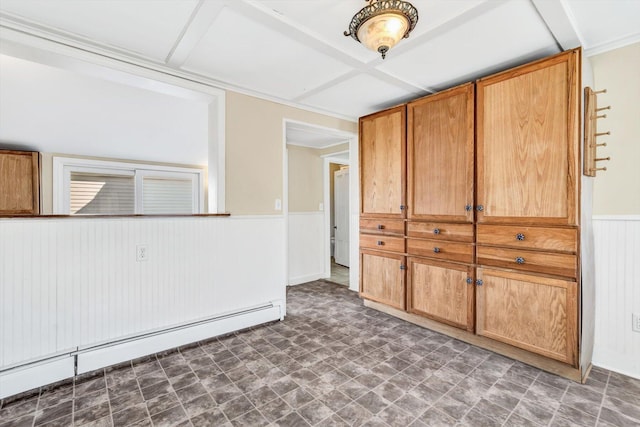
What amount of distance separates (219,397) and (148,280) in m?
1.08

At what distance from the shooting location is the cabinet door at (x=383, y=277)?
2857mm

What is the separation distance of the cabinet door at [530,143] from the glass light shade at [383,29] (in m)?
1.13

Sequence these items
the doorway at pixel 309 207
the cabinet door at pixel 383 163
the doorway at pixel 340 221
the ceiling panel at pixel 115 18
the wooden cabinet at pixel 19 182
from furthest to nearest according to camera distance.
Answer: the doorway at pixel 340 221 → the doorway at pixel 309 207 → the wooden cabinet at pixel 19 182 → the cabinet door at pixel 383 163 → the ceiling panel at pixel 115 18

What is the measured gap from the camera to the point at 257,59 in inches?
84.3

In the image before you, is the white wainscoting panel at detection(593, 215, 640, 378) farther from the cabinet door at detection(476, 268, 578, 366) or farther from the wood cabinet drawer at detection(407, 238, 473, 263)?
the wood cabinet drawer at detection(407, 238, 473, 263)

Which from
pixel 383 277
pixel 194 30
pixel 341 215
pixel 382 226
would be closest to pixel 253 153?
pixel 194 30

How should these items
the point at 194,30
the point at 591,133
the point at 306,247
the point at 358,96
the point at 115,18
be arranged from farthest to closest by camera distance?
1. the point at 306,247
2. the point at 358,96
3. the point at 591,133
4. the point at 194,30
5. the point at 115,18

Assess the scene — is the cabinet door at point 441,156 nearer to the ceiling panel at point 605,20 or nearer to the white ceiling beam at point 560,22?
the white ceiling beam at point 560,22

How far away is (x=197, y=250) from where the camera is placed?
249 cm

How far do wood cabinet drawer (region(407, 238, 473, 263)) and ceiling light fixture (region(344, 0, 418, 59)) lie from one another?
1.68 m

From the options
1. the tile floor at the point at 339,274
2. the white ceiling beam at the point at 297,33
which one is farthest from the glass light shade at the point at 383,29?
the tile floor at the point at 339,274

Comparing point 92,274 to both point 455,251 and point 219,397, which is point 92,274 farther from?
point 455,251

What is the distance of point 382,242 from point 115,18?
106 inches

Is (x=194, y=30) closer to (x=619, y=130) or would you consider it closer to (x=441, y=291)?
(x=441, y=291)
